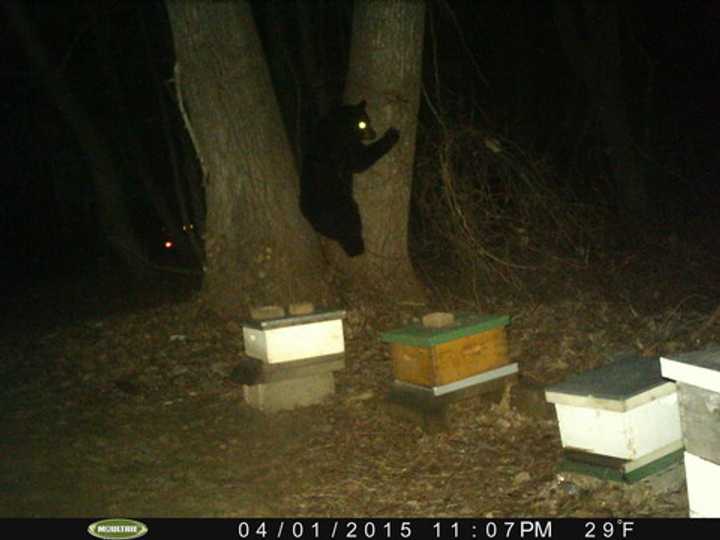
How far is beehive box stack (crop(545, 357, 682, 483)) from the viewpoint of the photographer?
143 inches

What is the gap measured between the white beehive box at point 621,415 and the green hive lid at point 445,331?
31.1 inches

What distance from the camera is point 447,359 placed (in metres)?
4.56

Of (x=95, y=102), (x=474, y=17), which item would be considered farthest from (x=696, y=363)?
(x=95, y=102)

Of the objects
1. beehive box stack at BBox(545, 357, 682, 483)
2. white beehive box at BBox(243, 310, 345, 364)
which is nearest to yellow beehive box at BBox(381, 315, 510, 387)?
white beehive box at BBox(243, 310, 345, 364)

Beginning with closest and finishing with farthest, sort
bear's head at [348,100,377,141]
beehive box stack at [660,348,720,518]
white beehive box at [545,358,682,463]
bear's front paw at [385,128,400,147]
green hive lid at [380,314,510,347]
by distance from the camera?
beehive box stack at [660,348,720,518] → white beehive box at [545,358,682,463] → green hive lid at [380,314,510,347] → bear's head at [348,100,377,141] → bear's front paw at [385,128,400,147]

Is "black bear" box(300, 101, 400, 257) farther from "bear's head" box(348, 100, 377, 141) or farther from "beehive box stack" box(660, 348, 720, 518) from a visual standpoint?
"beehive box stack" box(660, 348, 720, 518)

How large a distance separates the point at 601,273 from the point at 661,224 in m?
4.66

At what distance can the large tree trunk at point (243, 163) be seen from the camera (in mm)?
6730

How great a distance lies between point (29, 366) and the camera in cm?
705

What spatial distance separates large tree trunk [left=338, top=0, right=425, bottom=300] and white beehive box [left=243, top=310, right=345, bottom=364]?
160 centimetres

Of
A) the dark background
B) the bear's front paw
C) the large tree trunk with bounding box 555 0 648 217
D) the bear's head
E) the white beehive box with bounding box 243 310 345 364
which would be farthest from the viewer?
the dark background

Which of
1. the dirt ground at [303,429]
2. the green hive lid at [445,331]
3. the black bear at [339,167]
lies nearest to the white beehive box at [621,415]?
the dirt ground at [303,429]

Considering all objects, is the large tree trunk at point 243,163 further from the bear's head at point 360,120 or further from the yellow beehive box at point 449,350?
the yellow beehive box at point 449,350

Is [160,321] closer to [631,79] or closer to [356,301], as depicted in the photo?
[356,301]
